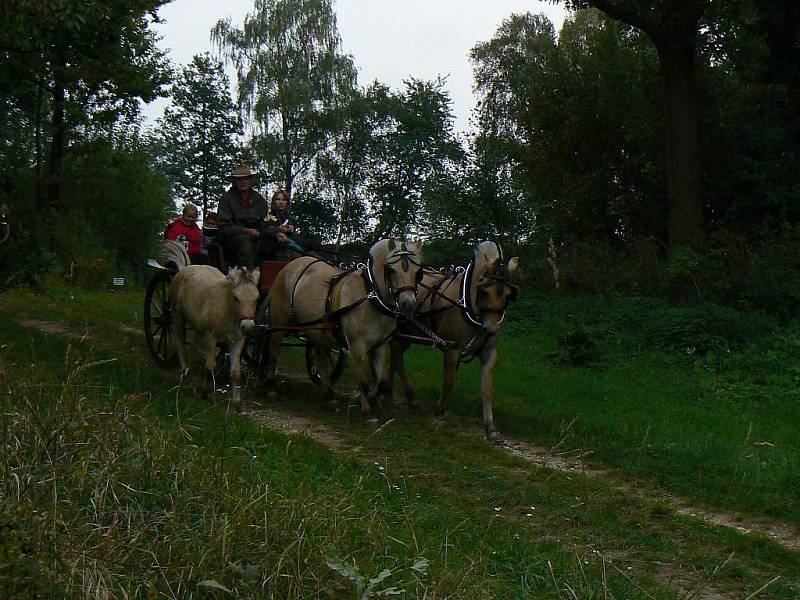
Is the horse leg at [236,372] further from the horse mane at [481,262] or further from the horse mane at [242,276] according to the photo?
the horse mane at [481,262]

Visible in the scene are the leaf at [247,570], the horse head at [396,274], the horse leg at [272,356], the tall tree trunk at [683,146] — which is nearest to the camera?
the leaf at [247,570]

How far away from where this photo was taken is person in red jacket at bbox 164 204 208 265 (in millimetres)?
13156

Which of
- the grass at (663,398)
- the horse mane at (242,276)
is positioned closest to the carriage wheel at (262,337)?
the horse mane at (242,276)

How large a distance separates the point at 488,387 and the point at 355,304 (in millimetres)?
Answer: 1767

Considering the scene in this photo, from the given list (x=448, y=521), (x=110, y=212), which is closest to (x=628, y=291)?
(x=448, y=521)

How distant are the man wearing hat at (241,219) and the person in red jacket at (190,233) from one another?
1238 mm

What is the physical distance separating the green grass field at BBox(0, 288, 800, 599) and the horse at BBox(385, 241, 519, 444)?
668 millimetres

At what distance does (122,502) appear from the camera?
5.13 meters

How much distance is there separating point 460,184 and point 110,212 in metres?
13.4

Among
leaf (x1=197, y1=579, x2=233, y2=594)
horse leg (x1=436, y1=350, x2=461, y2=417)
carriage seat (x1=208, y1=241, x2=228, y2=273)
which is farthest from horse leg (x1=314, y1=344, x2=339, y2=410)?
leaf (x1=197, y1=579, x2=233, y2=594)

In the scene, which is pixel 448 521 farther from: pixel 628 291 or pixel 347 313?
pixel 628 291

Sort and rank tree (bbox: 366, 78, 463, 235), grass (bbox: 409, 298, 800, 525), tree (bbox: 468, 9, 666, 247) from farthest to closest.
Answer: tree (bbox: 366, 78, 463, 235)
tree (bbox: 468, 9, 666, 247)
grass (bbox: 409, 298, 800, 525)

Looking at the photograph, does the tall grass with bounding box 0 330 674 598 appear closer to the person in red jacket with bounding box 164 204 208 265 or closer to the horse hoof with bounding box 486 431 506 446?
the horse hoof with bounding box 486 431 506 446

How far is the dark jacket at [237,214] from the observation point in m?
11.7
